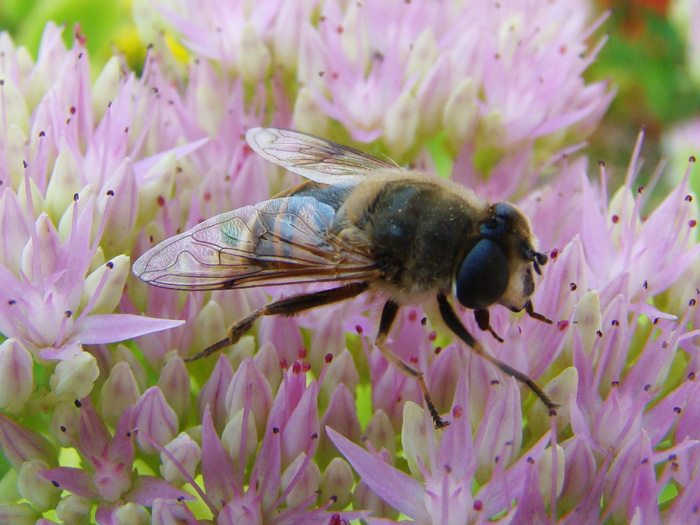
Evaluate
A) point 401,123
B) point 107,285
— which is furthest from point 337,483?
point 401,123

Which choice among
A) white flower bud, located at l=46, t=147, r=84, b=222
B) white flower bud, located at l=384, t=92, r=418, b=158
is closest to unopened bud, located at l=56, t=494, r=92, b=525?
white flower bud, located at l=46, t=147, r=84, b=222

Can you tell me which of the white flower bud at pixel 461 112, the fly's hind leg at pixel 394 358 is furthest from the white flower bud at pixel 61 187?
the white flower bud at pixel 461 112

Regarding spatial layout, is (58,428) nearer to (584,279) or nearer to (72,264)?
(72,264)

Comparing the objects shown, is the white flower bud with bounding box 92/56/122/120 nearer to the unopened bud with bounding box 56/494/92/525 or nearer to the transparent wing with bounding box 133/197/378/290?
the transparent wing with bounding box 133/197/378/290

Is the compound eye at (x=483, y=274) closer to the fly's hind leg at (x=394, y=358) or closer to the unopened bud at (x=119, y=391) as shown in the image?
the fly's hind leg at (x=394, y=358)

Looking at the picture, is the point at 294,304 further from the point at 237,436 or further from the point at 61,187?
the point at 61,187

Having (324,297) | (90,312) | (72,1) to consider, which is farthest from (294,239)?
(72,1)
